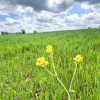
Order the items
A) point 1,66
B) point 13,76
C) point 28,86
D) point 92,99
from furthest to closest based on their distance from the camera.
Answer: point 1,66 < point 13,76 < point 28,86 < point 92,99

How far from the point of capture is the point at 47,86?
56.2 inches

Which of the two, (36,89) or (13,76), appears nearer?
(36,89)

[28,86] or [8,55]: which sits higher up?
[8,55]

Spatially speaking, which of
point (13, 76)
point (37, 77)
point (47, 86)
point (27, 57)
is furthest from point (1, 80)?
point (27, 57)

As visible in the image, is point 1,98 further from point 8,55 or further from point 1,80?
point 8,55

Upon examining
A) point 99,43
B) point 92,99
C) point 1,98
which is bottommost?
point 1,98

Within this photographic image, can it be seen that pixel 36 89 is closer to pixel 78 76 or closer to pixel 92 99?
pixel 78 76

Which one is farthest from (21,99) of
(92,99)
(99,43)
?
(99,43)

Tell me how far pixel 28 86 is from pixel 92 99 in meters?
0.94

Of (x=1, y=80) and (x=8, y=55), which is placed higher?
(x=8, y=55)

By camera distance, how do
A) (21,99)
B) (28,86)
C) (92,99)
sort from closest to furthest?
(92,99), (21,99), (28,86)

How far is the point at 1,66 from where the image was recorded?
88.2 inches

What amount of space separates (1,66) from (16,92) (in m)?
1.10

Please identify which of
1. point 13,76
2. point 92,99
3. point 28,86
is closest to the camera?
point 92,99
